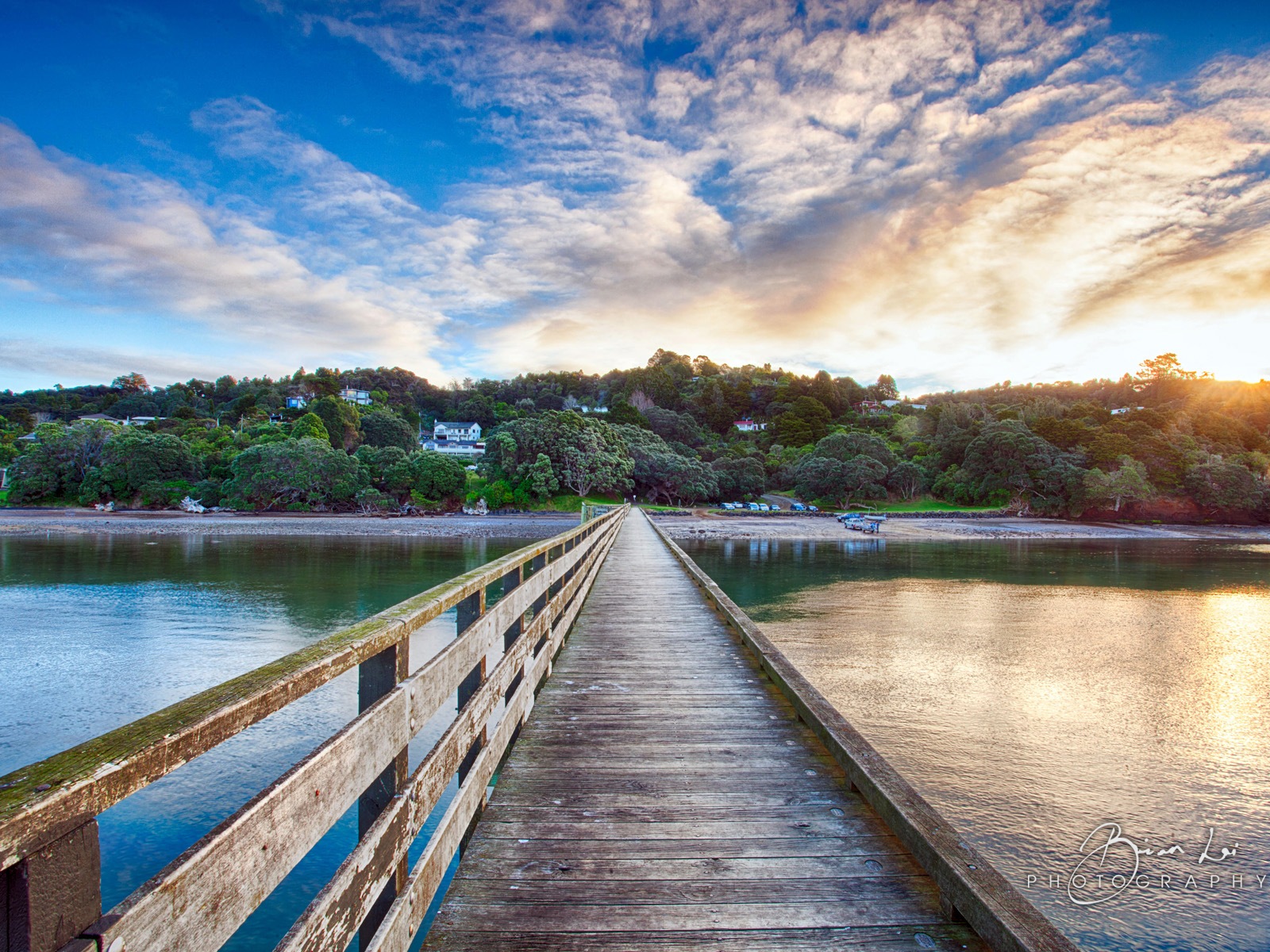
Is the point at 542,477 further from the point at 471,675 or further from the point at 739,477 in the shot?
the point at 471,675

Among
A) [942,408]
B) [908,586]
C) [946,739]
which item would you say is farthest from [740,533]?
[942,408]

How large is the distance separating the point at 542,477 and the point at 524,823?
4695 centimetres

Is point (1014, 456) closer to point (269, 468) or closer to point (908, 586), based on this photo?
point (908, 586)

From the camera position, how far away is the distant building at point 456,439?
293ft

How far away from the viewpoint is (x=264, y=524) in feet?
141

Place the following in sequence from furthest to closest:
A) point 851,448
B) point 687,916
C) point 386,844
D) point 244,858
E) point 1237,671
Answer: point 851,448
point 1237,671
point 687,916
point 386,844
point 244,858

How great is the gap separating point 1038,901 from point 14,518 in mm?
59412

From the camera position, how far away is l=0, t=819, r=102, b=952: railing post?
28.8 inches

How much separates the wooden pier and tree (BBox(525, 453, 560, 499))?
147 ft

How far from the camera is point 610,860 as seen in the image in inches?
106

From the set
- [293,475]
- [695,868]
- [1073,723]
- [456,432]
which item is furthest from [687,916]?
[456,432]

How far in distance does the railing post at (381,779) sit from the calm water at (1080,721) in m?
5.19

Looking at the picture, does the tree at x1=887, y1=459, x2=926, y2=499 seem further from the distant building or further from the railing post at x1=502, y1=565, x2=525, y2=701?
the railing post at x1=502, y1=565, x2=525, y2=701

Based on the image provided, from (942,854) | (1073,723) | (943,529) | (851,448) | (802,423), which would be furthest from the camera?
(802,423)
